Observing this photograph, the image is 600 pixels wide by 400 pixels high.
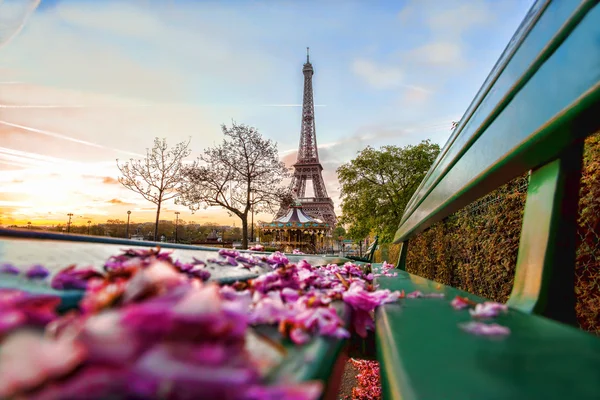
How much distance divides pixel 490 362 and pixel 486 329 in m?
0.17

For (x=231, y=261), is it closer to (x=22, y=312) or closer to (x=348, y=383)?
(x=22, y=312)

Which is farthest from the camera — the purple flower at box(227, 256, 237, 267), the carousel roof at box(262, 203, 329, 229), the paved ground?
the carousel roof at box(262, 203, 329, 229)

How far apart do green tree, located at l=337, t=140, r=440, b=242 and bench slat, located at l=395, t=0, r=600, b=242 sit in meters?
17.6

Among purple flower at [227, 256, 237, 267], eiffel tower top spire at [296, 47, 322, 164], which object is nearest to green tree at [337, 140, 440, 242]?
eiffel tower top spire at [296, 47, 322, 164]

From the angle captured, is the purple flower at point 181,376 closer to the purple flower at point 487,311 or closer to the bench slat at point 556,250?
the purple flower at point 487,311

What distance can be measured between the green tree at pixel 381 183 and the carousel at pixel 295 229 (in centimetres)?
295

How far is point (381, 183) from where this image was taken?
1969 centimetres

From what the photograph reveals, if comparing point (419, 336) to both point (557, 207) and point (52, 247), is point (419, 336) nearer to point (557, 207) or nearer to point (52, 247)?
point (557, 207)

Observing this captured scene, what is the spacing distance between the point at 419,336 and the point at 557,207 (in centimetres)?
61

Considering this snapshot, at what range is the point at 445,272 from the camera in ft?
16.0

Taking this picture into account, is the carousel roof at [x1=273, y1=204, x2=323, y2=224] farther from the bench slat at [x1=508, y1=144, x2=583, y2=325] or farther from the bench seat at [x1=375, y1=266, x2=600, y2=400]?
the bench seat at [x1=375, y1=266, x2=600, y2=400]

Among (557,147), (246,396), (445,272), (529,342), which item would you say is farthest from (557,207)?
(445,272)

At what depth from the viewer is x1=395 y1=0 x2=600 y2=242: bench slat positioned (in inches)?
28.3

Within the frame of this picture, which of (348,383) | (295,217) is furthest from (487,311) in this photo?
(295,217)
